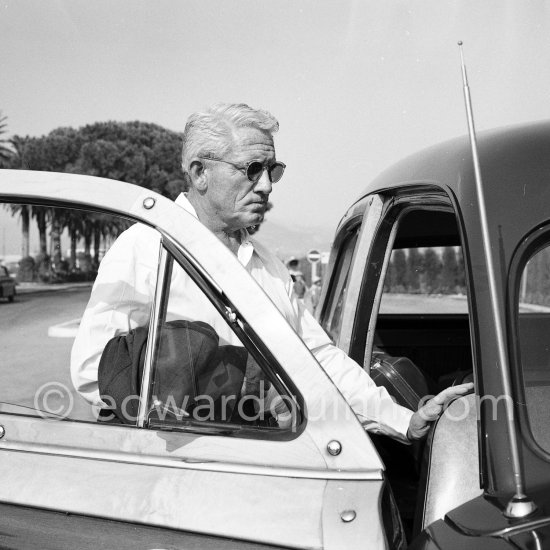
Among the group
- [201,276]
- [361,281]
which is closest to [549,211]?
[201,276]

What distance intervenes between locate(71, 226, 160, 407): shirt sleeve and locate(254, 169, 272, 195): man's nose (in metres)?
0.48

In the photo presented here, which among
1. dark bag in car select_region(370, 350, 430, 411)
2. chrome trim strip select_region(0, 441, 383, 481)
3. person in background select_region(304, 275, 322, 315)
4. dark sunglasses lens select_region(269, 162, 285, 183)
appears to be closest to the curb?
chrome trim strip select_region(0, 441, 383, 481)

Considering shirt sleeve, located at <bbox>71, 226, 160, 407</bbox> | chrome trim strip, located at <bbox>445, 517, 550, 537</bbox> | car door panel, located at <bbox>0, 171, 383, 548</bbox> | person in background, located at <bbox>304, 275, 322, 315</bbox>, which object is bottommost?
chrome trim strip, located at <bbox>445, 517, 550, 537</bbox>

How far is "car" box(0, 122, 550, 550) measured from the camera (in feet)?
4.93

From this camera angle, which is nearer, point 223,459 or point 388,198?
point 223,459

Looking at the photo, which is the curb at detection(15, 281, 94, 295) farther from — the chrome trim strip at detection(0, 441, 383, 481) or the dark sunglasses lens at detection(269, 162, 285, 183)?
the dark sunglasses lens at detection(269, 162, 285, 183)

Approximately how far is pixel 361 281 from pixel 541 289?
127cm

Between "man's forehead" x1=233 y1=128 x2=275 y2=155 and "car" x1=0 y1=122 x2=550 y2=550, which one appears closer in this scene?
"car" x1=0 y1=122 x2=550 y2=550

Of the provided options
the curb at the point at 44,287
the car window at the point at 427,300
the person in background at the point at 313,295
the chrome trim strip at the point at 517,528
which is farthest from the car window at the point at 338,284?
the person in background at the point at 313,295

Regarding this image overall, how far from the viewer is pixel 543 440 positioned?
158 centimetres

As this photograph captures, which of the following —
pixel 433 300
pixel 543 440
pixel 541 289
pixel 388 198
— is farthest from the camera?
pixel 433 300

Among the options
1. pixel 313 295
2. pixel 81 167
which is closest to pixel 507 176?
pixel 81 167

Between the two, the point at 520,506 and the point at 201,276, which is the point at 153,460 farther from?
the point at 520,506

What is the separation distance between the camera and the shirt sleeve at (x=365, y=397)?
6.48 ft
